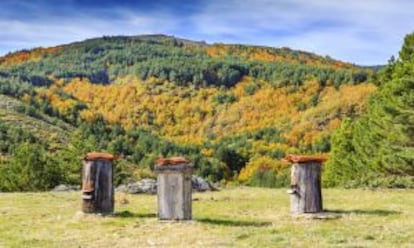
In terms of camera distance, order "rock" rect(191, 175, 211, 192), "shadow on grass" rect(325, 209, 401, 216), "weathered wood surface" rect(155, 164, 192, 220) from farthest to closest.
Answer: "rock" rect(191, 175, 211, 192) → "shadow on grass" rect(325, 209, 401, 216) → "weathered wood surface" rect(155, 164, 192, 220)

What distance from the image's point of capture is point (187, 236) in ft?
61.4

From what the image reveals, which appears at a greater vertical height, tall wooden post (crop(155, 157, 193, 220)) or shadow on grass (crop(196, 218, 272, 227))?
tall wooden post (crop(155, 157, 193, 220))

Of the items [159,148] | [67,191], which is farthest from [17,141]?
[67,191]

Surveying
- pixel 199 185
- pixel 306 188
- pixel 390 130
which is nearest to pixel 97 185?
pixel 306 188

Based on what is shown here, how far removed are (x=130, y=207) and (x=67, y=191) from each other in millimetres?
10707

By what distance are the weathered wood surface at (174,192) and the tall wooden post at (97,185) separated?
211 cm

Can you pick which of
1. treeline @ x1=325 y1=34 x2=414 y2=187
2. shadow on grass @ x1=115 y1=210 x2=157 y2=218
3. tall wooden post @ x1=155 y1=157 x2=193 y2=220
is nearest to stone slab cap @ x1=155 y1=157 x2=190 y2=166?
tall wooden post @ x1=155 y1=157 x2=193 y2=220

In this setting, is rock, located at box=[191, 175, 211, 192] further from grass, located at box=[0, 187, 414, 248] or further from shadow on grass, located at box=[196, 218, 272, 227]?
shadow on grass, located at box=[196, 218, 272, 227]

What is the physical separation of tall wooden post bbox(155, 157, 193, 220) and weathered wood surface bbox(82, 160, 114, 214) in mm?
2115

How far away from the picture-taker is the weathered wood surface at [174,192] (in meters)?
21.7

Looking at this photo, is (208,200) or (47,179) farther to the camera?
(47,179)

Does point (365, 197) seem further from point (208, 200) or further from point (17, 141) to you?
point (17, 141)

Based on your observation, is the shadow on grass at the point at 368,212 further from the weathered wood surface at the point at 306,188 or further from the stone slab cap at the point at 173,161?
the stone slab cap at the point at 173,161

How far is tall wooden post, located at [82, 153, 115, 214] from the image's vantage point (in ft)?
75.9
